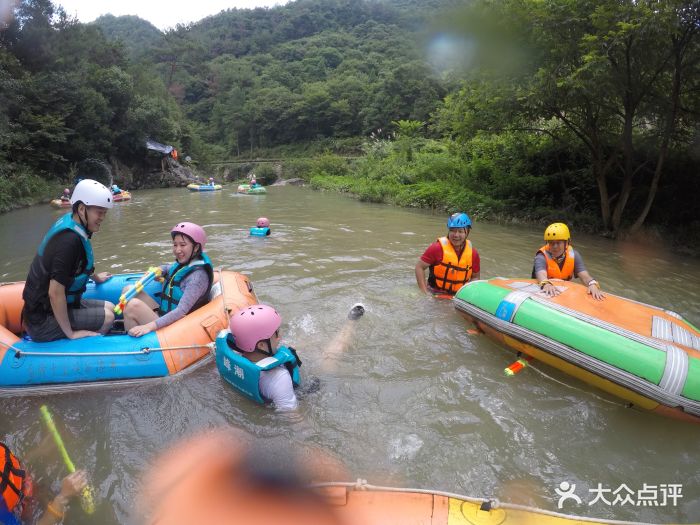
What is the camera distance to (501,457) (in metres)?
2.74

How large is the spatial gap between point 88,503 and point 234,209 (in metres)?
13.1

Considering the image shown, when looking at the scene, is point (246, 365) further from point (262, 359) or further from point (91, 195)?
point (91, 195)

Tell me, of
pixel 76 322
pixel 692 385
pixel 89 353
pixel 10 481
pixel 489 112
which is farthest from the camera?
pixel 489 112

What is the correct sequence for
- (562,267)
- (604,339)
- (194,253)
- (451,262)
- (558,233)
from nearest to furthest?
(604,339), (194,253), (558,233), (562,267), (451,262)

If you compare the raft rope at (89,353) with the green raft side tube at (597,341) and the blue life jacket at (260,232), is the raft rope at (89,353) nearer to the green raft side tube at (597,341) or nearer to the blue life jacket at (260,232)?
the green raft side tube at (597,341)

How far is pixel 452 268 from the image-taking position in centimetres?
496

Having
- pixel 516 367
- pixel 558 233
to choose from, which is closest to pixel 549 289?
pixel 558 233

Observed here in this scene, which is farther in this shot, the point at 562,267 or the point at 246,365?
the point at 562,267

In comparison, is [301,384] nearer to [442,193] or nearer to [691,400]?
[691,400]

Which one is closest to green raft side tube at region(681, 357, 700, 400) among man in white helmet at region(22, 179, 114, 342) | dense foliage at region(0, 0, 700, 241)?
man in white helmet at region(22, 179, 114, 342)

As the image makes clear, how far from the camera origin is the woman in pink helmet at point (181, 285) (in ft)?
12.0

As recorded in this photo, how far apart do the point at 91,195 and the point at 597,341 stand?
12.6 feet

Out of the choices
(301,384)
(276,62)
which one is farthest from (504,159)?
(276,62)

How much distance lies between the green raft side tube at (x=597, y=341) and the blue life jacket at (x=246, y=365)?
2.00 meters
